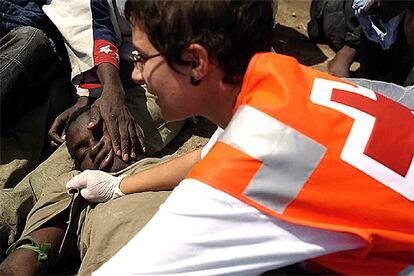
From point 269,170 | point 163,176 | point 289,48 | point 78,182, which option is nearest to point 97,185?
point 78,182

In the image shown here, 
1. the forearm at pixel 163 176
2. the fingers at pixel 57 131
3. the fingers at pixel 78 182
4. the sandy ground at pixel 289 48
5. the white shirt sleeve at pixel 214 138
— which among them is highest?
the white shirt sleeve at pixel 214 138

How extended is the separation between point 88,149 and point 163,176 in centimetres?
48

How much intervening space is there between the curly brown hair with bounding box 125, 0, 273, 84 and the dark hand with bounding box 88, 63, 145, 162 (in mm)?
986

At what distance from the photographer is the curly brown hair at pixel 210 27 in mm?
1412

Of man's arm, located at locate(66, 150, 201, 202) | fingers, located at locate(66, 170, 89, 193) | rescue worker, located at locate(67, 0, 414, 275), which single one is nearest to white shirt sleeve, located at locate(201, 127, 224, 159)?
man's arm, located at locate(66, 150, 201, 202)

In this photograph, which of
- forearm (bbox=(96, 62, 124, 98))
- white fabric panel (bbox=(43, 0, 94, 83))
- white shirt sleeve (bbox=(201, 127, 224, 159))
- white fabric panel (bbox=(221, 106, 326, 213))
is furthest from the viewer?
white fabric panel (bbox=(43, 0, 94, 83))

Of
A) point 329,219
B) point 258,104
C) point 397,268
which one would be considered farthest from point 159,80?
point 397,268

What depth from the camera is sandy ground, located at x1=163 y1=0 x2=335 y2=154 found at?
302cm

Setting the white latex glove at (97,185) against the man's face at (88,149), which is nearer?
the white latex glove at (97,185)

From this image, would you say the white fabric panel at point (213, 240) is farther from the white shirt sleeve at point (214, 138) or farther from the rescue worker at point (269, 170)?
the white shirt sleeve at point (214, 138)

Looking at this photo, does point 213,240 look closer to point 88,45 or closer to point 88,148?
point 88,148

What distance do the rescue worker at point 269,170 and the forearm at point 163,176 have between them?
623 millimetres

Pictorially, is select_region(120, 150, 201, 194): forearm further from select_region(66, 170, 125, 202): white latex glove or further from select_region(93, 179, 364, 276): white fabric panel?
select_region(93, 179, 364, 276): white fabric panel

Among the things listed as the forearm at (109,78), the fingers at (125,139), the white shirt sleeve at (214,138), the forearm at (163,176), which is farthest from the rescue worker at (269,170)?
the forearm at (109,78)
